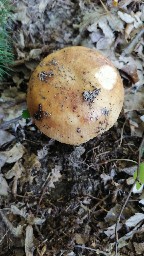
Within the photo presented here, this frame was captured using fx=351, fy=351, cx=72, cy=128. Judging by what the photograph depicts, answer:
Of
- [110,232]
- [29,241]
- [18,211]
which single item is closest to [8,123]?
[18,211]

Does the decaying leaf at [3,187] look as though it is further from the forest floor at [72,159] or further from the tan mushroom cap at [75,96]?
the tan mushroom cap at [75,96]

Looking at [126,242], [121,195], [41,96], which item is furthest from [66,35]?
[126,242]

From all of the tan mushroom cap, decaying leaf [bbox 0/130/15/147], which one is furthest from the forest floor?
the tan mushroom cap

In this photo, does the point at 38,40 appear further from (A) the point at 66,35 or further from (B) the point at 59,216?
(B) the point at 59,216

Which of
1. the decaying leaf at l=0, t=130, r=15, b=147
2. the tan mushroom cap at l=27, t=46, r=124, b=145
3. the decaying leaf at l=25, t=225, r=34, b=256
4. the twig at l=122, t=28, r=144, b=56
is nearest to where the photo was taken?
the tan mushroom cap at l=27, t=46, r=124, b=145

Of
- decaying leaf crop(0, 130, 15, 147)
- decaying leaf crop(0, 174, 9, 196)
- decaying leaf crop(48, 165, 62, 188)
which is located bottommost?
decaying leaf crop(0, 174, 9, 196)

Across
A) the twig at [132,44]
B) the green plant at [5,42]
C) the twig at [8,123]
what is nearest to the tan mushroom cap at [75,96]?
the twig at [8,123]

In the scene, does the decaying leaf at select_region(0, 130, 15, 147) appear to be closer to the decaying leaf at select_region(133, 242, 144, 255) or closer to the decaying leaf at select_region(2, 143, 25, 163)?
the decaying leaf at select_region(2, 143, 25, 163)
